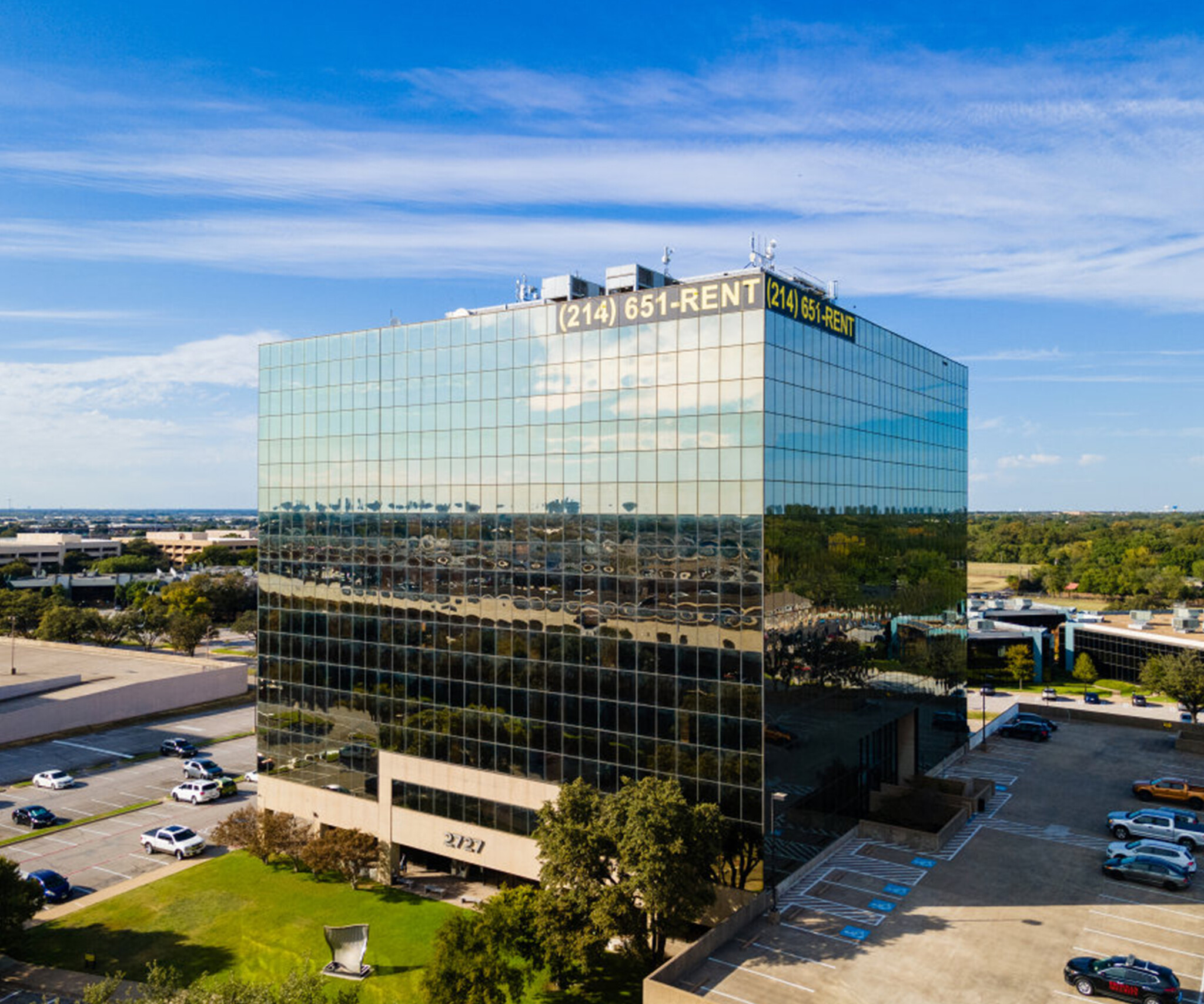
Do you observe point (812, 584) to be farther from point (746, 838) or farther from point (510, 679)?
point (510, 679)

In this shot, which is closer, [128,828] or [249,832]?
[249,832]

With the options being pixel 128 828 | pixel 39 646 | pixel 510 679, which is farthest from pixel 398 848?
pixel 39 646

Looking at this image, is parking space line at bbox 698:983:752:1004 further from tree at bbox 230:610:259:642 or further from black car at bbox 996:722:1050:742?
tree at bbox 230:610:259:642

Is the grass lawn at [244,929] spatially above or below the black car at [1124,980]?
below

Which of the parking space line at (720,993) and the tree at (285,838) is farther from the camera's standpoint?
the tree at (285,838)

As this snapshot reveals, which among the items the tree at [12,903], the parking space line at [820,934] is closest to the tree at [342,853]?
the tree at [12,903]

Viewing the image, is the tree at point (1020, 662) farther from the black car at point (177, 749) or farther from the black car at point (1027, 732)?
the black car at point (177, 749)
